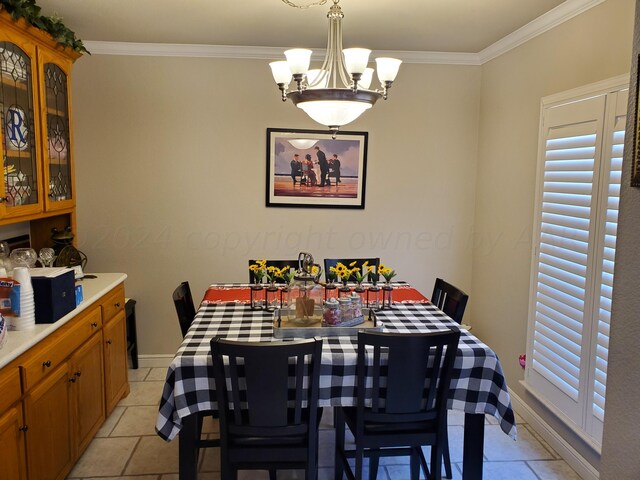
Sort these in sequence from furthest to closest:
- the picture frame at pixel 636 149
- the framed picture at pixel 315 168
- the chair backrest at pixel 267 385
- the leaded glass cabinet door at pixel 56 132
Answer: the framed picture at pixel 315 168
the leaded glass cabinet door at pixel 56 132
the chair backrest at pixel 267 385
the picture frame at pixel 636 149

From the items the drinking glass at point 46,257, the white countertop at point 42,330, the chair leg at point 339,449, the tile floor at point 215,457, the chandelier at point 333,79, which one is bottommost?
the tile floor at point 215,457

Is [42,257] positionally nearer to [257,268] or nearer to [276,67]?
[257,268]

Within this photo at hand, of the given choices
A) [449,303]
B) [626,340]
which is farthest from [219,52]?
[626,340]

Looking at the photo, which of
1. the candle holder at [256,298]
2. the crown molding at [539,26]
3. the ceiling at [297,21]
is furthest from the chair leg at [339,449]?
the crown molding at [539,26]

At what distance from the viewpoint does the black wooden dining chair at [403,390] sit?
2.12m

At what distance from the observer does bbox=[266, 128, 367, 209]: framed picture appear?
422 cm

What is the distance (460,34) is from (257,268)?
2.18 meters

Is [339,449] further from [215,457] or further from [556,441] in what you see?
[556,441]

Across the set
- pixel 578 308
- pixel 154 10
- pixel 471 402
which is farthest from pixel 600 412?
pixel 154 10

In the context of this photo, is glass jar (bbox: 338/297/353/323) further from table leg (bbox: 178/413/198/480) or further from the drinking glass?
the drinking glass

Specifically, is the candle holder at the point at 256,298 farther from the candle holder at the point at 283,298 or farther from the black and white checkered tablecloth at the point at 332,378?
the black and white checkered tablecloth at the point at 332,378

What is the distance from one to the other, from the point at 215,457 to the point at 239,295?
37.0 inches

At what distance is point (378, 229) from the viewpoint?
173 inches

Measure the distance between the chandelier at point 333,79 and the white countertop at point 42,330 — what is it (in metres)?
1.53
